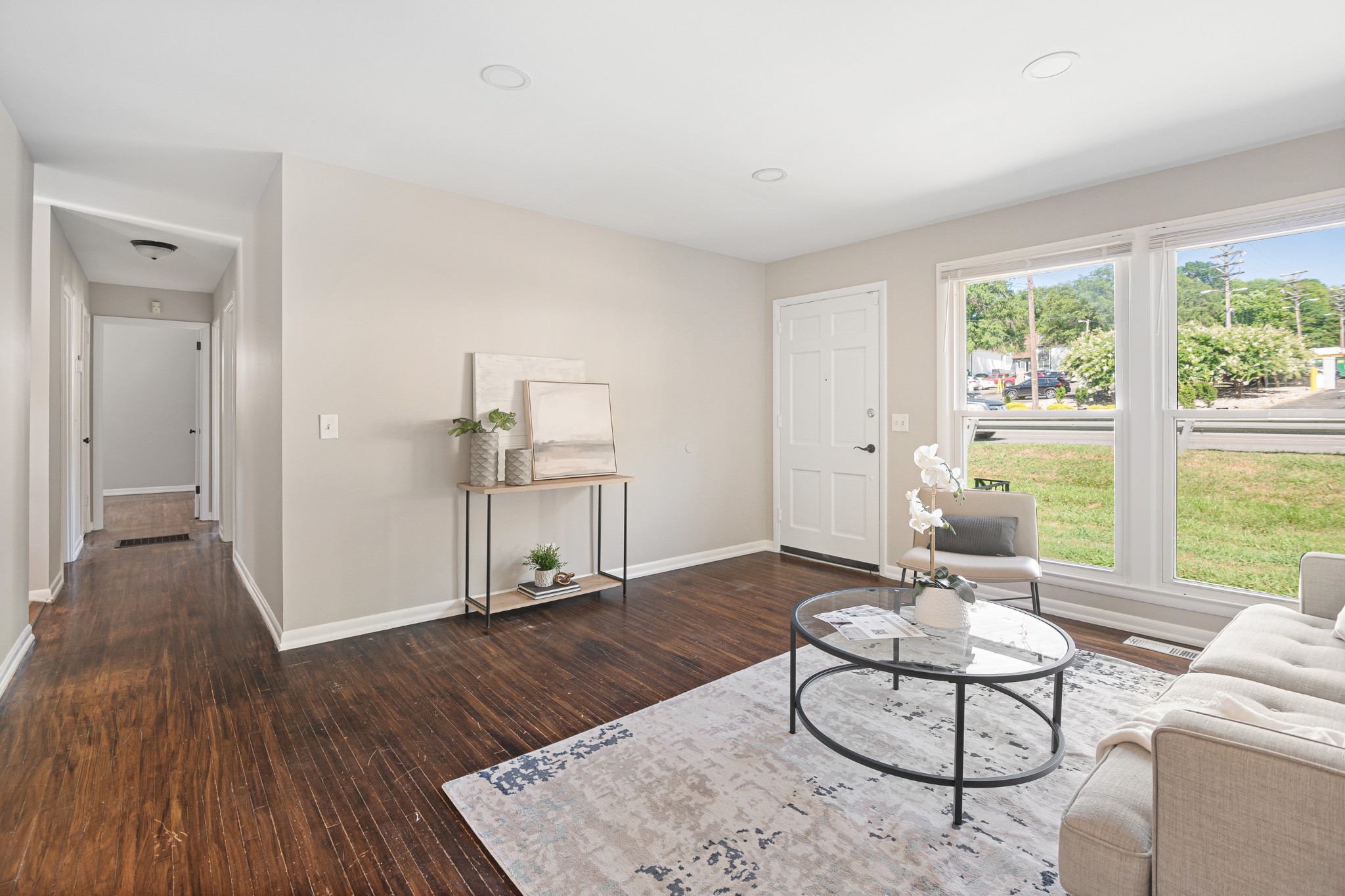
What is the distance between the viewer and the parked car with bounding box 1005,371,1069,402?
3.87 metres

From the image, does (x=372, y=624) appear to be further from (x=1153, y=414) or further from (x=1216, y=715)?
(x=1153, y=414)

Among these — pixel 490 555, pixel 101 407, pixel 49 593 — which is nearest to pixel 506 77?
pixel 490 555

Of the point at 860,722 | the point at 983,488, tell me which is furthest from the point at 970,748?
the point at 983,488

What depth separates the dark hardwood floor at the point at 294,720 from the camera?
1.71m

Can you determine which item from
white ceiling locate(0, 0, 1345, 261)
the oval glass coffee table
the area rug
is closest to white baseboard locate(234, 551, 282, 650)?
A: the area rug

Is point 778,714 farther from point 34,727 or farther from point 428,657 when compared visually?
point 34,727

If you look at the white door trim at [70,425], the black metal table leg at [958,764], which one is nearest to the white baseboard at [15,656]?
the white door trim at [70,425]

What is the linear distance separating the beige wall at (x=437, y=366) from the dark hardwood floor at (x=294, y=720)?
43 centimetres

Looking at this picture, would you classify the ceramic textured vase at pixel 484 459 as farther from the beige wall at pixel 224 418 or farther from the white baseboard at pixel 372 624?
the beige wall at pixel 224 418

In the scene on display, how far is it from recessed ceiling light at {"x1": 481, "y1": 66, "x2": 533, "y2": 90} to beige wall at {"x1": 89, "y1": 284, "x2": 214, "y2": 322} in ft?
18.1

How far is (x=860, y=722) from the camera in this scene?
242 cm

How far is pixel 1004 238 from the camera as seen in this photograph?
13.1 feet

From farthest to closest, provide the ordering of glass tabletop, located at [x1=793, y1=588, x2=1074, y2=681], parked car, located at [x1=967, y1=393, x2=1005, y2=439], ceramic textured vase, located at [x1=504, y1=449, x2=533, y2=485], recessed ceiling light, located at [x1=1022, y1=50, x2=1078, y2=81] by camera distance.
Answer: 1. parked car, located at [x1=967, y1=393, x2=1005, y2=439]
2. ceramic textured vase, located at [x1=504, y1=449, x2=533, y2=485]
3. recessed ceiling light, located at [x1=1022, y1=50, x2=1078, y2=81]
4. glass tabletop, located at [x1=793, y1=588, x2=1074, y2=681]

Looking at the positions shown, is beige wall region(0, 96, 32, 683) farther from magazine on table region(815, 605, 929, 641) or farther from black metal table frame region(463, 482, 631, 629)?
magazine on table region(815, 605, 929, 641)
